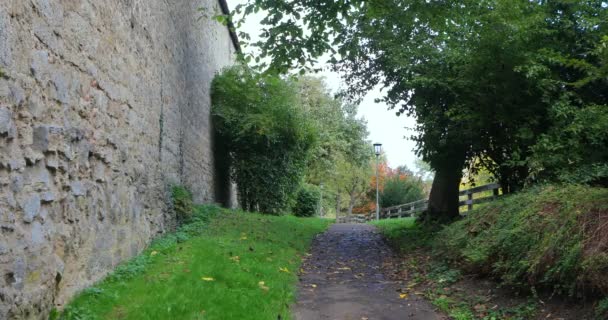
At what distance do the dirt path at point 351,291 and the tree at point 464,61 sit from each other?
2.96m

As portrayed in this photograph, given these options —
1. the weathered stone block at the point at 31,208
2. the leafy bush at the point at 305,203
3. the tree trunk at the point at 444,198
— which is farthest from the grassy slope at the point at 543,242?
the leafy bush at the point at 305,203

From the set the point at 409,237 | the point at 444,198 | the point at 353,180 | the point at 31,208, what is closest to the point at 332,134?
the point at 353,180

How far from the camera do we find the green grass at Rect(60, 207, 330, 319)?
5191 millimetres

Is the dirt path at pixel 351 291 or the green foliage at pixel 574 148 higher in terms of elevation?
the green foliage at pixel 574 148

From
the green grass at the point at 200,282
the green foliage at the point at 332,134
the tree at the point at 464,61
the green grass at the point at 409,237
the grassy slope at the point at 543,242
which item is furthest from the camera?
the green foliage at the point at 332,134

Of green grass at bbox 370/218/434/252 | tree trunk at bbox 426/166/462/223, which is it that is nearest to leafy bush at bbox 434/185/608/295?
green grass at bbox 370/218/434/252

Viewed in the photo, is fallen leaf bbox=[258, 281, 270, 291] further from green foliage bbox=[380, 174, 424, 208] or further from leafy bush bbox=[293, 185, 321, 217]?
green foliage bbox=[380, 174, 424, 208]

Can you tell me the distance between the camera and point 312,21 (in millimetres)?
11203

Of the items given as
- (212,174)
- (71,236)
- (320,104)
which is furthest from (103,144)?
(320,104)

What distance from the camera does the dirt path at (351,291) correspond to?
20.5 feet

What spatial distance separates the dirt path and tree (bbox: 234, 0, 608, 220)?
9.70 ft

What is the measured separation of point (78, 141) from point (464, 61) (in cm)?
762

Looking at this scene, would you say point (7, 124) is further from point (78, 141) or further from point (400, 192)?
point (400, 192)

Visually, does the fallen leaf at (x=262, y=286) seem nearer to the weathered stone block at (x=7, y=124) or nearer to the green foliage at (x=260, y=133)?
A: the weathered stone block at (x=7, y=124)
